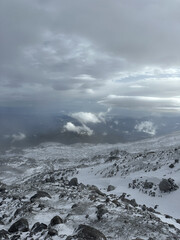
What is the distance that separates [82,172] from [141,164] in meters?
20.9

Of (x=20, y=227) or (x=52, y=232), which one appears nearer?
(x=52, y=232)

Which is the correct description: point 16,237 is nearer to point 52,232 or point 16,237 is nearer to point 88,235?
point 52,232

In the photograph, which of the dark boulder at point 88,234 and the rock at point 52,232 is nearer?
the dark boulder at point 88,234

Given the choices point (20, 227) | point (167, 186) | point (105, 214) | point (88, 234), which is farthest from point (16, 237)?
point (167, 186)

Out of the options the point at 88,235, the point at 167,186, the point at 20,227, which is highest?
the point at 88,235

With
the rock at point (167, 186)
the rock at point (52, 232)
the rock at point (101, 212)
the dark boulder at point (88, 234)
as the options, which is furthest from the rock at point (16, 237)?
the rock at point (167, 186)

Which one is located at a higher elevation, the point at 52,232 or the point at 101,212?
the point at 52,232

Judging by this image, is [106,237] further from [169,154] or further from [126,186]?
[169,154]

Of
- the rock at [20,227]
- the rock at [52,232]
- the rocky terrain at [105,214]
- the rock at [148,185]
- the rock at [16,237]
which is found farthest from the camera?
the rock at [148,185]

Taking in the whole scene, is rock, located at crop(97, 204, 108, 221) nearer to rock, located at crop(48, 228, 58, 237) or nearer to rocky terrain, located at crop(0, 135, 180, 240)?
rocky terrain, located at crop(0, 135, 180, 240)

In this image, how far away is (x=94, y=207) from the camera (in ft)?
72.7

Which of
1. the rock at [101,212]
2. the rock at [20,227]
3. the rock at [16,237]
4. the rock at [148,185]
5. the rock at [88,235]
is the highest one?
the rock at [88,235]

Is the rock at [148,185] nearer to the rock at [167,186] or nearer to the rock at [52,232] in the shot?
the rock at [167,186]

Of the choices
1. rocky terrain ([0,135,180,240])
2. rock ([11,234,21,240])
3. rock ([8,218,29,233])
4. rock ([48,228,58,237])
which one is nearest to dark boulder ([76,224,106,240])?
rocky terrain ([0,135,180,240])
